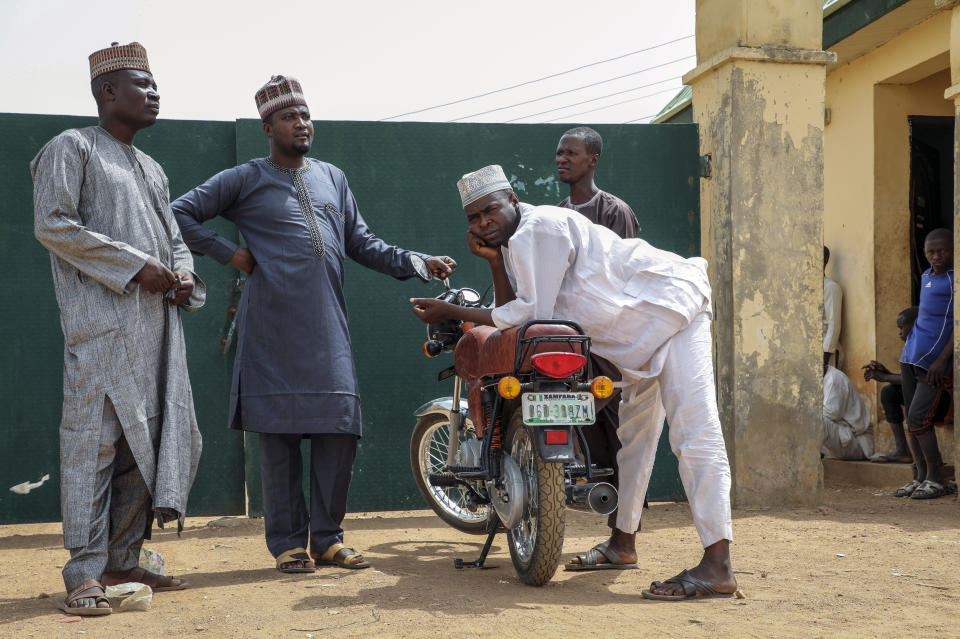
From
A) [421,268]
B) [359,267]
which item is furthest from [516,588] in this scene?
[359,267]

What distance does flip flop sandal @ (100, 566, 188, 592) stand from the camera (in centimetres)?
412

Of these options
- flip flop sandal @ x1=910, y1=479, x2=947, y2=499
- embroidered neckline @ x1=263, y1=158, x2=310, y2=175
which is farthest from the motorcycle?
flip flop sandal @ x1=910, y1=479, x2=947, y2=499

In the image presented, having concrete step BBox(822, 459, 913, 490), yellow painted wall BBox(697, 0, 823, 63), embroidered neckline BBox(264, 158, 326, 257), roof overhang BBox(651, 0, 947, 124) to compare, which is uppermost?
roof overhang BBox(651, 0, 947, 124)

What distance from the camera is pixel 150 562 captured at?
428cm

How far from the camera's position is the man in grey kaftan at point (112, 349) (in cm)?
394

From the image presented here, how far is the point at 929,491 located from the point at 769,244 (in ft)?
7.17

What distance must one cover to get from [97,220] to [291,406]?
120cm

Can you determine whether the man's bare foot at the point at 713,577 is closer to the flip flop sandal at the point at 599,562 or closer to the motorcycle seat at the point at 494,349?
the flip flop sandal at the point at 599,562

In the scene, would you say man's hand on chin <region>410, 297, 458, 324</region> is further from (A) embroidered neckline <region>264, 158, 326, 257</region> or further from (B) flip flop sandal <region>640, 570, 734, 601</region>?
(B) flip flop sandal <region>640, 570, 734, 601</region>

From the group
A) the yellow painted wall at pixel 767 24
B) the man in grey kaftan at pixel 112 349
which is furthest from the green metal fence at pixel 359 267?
the man in grey kaftan at pixel 112 349

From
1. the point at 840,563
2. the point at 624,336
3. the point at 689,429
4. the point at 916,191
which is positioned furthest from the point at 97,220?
the point at 916,191

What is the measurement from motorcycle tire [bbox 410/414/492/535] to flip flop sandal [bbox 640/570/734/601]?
1804 mm

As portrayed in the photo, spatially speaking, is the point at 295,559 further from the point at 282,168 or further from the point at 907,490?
the point at 907,490

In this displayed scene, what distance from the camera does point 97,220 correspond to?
4.07m
